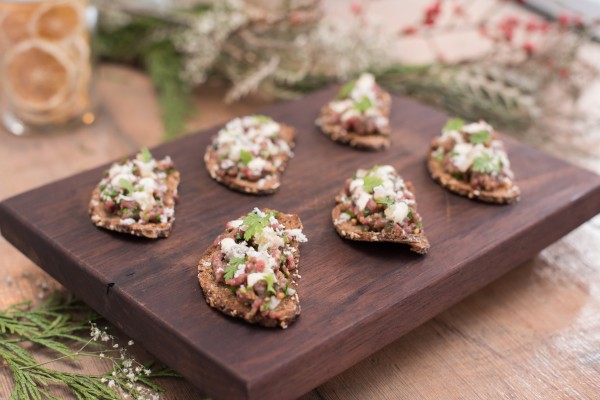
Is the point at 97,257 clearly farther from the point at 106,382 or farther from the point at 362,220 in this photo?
the point at 362,220

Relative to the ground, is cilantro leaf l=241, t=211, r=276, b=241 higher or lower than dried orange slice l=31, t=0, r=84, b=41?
lower

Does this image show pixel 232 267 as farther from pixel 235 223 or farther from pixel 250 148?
pixel 250 148

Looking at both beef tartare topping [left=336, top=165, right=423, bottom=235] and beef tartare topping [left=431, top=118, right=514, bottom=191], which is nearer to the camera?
beef tartare topping [left=336, top=165, right=423, bottom=235]

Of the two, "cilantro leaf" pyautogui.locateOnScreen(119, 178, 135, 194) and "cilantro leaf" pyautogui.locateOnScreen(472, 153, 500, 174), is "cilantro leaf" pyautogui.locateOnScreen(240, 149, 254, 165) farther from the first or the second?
"cilantro leaf" pyautogui.locateOnScreen(472, 153, 500, 174)

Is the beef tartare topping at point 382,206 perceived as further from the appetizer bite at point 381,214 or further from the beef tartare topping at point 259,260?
the beef tartare topping at point 259,260

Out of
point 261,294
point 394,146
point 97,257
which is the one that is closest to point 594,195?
point 394,146

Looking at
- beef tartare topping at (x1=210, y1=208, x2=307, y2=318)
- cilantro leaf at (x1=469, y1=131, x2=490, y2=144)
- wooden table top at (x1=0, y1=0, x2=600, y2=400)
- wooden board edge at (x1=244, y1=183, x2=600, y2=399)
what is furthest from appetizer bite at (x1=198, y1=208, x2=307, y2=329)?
cilantro leaf at (x1=469, y1=131, x2=490, y2=144)

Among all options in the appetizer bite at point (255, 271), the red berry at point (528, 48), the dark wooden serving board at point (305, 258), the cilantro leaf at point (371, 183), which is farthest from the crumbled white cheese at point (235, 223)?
the red berry at point (528, 48)
